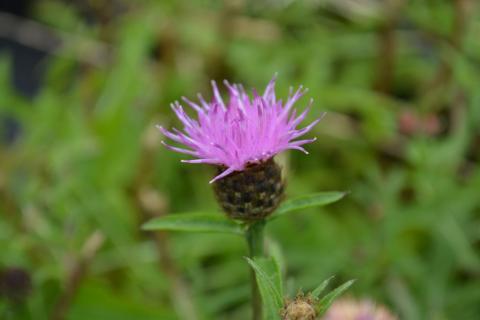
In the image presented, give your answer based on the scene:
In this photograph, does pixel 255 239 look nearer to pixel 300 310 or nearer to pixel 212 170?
pixel 300 310

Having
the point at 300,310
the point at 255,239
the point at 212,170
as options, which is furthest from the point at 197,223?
the point at 212,170

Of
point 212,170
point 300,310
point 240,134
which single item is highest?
point 212,170

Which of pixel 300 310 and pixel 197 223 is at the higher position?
pixel 197 223

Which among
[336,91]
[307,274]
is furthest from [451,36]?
[307,274]

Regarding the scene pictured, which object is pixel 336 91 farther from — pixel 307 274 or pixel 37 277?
pixel 37 277

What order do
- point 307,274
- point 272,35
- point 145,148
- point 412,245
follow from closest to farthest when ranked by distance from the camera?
point 307,274, point 412,245, point 145,148, point 272,35

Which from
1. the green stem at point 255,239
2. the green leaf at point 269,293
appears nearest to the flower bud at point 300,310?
the green leaf at point 269,293

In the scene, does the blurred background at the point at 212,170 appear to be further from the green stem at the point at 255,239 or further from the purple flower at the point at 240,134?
the purple flower at the point at 240,134
